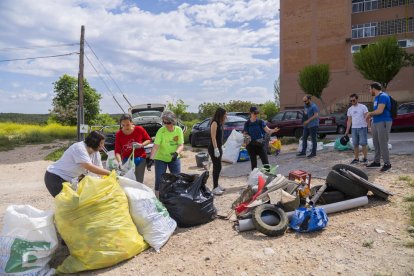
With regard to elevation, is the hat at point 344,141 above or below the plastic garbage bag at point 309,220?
above

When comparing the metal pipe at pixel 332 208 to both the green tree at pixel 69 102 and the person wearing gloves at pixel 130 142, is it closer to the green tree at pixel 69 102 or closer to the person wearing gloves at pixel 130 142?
the person wearing gloves at pixel 130 142

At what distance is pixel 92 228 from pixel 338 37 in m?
33.9

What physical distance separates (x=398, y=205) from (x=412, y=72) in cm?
2919

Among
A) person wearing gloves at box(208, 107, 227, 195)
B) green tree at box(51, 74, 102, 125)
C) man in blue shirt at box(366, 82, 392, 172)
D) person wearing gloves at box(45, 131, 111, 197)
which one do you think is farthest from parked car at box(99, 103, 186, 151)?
green tree at box(51, 74, 102, 125)

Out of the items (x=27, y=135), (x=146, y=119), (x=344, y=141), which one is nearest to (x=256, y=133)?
(x=344, y=141)

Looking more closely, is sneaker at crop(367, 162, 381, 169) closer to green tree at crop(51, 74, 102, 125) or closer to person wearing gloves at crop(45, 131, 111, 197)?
person wearing gloves at crop(45, 131, 111, 197)

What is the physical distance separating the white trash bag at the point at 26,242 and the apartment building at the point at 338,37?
30.7 m

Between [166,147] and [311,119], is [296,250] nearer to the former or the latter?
[166,147]

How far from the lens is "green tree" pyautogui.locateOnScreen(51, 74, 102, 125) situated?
1608 inches

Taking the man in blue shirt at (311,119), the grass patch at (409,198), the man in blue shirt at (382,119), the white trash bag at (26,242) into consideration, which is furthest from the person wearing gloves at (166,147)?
the man in blue shirt at (311,119)

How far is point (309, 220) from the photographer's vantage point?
4164 mm

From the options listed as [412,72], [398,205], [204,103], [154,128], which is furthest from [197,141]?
[204,103]

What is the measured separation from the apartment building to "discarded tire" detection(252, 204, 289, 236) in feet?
94.4

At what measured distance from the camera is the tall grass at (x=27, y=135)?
21.6m
